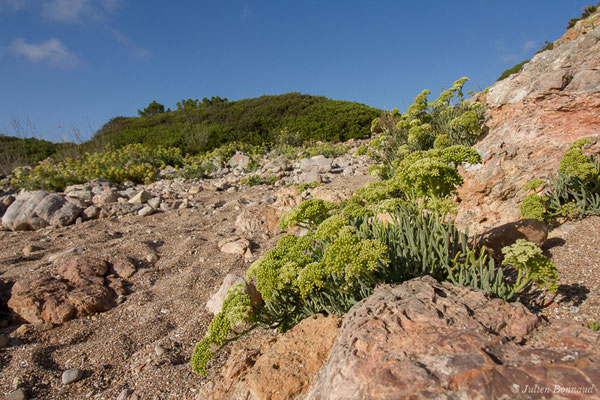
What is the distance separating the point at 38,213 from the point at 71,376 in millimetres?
6060

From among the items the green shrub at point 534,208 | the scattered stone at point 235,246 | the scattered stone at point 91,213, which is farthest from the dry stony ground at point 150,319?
the scattered stone at point 91,213

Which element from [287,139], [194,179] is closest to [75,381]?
[194,179]

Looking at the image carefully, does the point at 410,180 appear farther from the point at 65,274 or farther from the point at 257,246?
the point at 65,274

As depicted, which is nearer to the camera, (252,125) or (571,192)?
(571,192)

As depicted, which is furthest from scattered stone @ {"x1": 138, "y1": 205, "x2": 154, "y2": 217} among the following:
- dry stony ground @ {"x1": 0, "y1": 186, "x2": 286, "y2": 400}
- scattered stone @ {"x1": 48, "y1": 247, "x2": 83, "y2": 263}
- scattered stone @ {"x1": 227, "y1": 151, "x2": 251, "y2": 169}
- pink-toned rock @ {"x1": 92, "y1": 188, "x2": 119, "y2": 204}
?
scattered stone @ {"x1": 227, "y1": 151, "x2": 251, "y2": 169}

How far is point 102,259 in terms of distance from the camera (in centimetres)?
482

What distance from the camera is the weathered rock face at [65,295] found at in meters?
3.61

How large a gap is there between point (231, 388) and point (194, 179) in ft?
33.4

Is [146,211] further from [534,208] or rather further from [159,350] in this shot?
[534,208]

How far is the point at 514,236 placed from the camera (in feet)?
10.2

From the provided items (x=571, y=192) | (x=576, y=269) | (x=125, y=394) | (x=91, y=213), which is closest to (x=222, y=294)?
(x=125, y=394)

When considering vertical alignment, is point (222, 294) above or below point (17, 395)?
above

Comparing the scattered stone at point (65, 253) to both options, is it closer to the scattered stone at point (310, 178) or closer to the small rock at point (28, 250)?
the small rock at point (28, 250)

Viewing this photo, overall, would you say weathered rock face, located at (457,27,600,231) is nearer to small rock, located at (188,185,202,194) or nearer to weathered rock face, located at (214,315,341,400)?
weathered rock face, located at (214,315,341,400)
